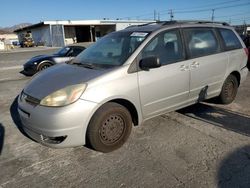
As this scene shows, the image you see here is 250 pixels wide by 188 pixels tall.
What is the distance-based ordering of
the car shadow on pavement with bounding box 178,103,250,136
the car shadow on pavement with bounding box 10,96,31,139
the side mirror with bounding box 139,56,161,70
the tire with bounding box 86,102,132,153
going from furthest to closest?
the car shadow on pavement with bounding box 10,96,31,139 → the car shadow on pavement with bounding box 178,103,250,136 → the side mirror with bounding box 139,56,161,70 → the tire with bounding box 86,102,132,153

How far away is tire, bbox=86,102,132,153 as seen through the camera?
321cm

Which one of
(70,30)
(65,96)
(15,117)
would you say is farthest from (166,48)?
(70,30)

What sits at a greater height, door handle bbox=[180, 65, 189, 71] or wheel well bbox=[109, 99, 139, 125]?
door handle bbox=[180, 65, 189, 71]

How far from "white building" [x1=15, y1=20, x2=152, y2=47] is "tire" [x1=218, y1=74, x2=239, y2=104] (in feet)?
122

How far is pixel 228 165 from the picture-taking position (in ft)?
9.97

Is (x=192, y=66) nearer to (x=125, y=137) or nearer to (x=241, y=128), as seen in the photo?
(x=241, y=128)

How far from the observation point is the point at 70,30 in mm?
46188

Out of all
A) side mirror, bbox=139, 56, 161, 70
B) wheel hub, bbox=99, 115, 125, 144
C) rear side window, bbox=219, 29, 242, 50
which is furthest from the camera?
rear side window, bbox=219, 29, 242, 50

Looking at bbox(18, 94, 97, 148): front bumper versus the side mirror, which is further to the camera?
the side mirror

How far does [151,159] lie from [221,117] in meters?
2.03

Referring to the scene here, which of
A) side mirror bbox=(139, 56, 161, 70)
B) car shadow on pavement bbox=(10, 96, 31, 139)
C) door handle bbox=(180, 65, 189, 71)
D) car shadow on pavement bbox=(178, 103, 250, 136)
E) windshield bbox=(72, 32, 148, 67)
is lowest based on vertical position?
car shadow on pavement bbox=(178, 103, 250, 136)

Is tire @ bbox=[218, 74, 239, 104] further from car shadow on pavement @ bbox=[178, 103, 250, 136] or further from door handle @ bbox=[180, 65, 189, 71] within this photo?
door handle @ bbox=[180, 65, 189, 71]

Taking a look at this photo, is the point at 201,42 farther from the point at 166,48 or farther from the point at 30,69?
the point at 30,69

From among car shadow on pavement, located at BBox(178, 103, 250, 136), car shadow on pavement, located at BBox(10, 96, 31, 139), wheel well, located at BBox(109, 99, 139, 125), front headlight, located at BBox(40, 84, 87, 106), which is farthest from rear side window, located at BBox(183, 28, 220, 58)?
car shadow on pavement, located at BBox(10, 96, 31, 139)
